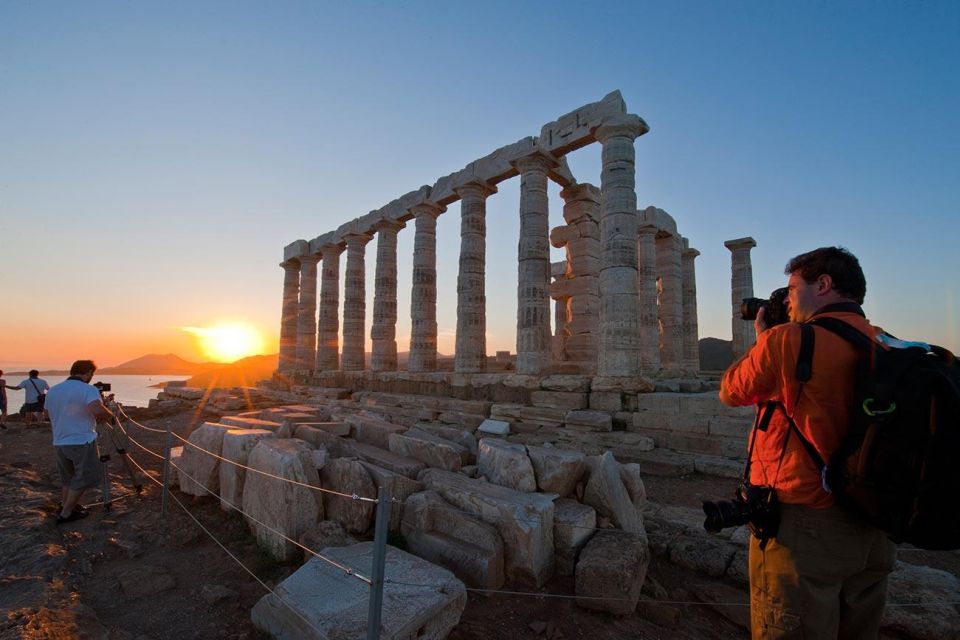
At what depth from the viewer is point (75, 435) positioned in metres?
5.66

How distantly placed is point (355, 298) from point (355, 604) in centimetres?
1911

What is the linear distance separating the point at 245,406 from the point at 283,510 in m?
12.8

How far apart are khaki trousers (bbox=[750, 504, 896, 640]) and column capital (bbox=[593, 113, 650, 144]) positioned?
11.8m

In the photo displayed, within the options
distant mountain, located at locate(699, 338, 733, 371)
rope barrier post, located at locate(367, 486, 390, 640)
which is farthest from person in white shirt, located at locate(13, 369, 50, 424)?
distant mountain, located at locate(699, 338, 733, 371)

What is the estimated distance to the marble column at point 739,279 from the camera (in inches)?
773

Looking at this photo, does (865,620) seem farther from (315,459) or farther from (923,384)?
(315,459)

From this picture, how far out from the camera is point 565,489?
492cm

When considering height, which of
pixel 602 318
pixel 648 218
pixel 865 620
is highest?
pixel 648 218

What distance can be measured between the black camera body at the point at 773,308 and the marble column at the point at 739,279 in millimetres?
19284

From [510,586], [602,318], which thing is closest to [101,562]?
[510,586]

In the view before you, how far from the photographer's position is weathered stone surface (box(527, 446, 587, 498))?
15.9 feet

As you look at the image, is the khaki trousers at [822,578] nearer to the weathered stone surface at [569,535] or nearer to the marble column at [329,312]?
the weathered stone surface at [569,535]

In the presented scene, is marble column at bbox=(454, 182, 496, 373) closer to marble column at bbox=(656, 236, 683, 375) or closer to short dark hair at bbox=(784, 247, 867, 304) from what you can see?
marble column at bbox=(656, 236, 683, 375)

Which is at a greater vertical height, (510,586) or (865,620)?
(865,620)
